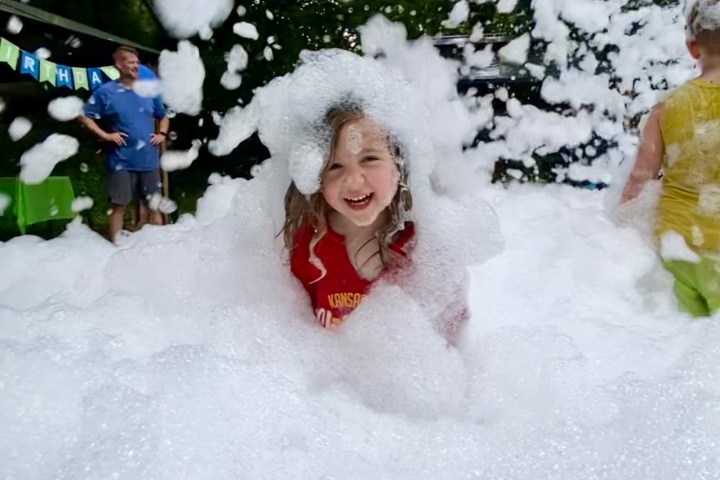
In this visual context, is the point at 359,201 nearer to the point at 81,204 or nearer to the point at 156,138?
the point at 156,138

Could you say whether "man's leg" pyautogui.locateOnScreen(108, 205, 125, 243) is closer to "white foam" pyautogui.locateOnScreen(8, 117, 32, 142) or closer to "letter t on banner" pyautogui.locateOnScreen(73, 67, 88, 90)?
"letter t on banner" pyautogui.locateOnScreen(73, 67, 88, 90)

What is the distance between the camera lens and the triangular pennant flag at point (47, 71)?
383 cm

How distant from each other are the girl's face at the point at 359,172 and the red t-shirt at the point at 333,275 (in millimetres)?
121

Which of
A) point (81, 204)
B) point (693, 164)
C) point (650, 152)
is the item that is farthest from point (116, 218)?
point (693, 164)

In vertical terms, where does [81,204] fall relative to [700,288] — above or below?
below

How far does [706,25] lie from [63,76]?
3.08 m

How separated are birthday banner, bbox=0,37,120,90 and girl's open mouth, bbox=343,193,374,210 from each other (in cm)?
245

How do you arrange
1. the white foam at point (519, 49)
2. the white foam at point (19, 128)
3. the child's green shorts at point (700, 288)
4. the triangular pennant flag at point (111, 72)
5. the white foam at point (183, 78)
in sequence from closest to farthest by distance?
the child's green shorts at point (700, 288) → the triangular pennant flag at point (111, 72) → the white foam at point (19, 128) → the white foam at point (183, 78) → the white foam at point (519, 49)

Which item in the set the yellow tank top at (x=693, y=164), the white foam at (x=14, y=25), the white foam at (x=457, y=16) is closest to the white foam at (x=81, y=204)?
the white foam at (x=14, y=25)

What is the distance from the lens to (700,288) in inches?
74.9

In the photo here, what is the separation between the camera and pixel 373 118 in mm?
1776

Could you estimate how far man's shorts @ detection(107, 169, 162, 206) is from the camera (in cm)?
389

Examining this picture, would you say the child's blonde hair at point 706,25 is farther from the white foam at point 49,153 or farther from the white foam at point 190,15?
the white foam at point 49,153

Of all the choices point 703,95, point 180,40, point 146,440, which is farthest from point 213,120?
point 146,440
